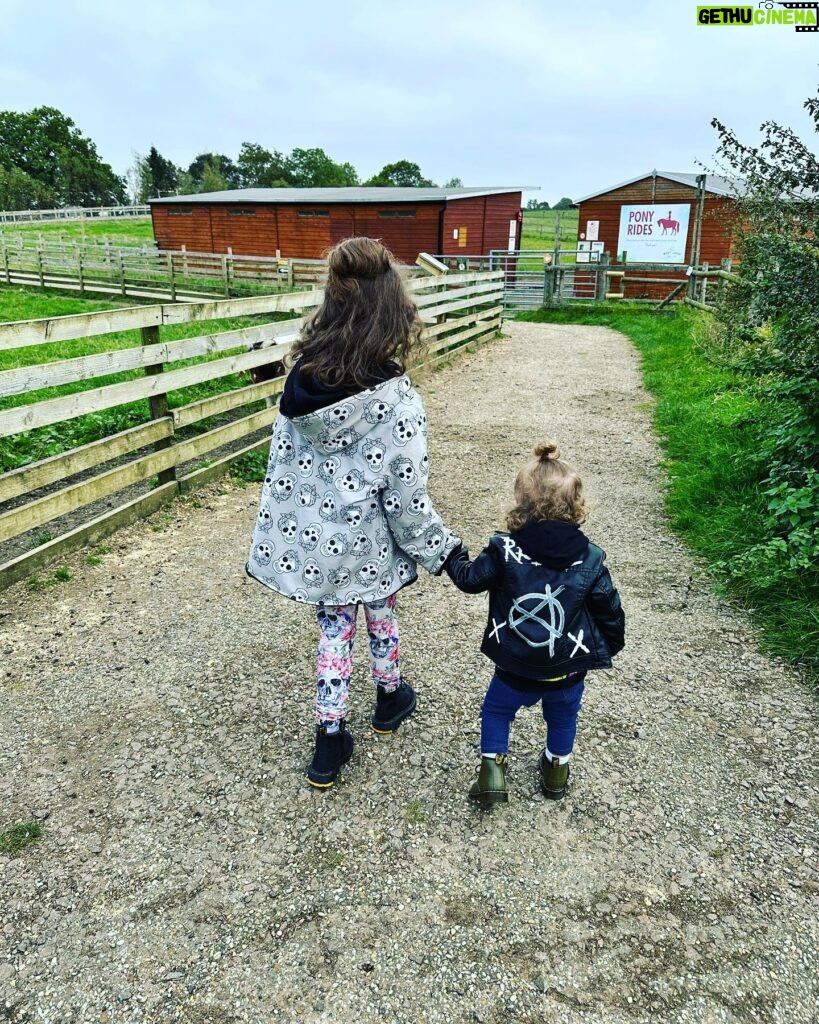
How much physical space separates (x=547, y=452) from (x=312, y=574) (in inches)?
35.0

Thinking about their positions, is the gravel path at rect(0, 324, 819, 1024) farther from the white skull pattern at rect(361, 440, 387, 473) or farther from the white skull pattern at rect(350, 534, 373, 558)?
the white skull pattern at rect(361, 440, 387, 473)

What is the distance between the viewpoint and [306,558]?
251cm

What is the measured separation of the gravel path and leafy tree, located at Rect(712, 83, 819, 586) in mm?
677

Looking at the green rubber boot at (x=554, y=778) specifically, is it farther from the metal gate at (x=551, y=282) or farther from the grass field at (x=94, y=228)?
the grass field at (x=94, y=228)

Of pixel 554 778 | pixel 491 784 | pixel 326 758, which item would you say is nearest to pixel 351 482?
pixel 326 758

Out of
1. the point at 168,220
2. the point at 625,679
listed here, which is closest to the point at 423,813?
the point at 625,679

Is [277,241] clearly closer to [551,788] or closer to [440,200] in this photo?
[440,200]

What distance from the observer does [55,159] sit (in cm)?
8244

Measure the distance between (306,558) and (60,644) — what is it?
70.4 inches

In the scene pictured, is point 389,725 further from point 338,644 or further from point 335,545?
point 335,545

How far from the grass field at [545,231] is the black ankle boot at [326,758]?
1710 inches

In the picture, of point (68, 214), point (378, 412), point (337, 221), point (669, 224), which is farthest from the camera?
point (68, 214)

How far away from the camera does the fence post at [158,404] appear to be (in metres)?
5.00

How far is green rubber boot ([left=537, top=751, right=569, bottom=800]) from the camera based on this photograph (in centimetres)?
262
